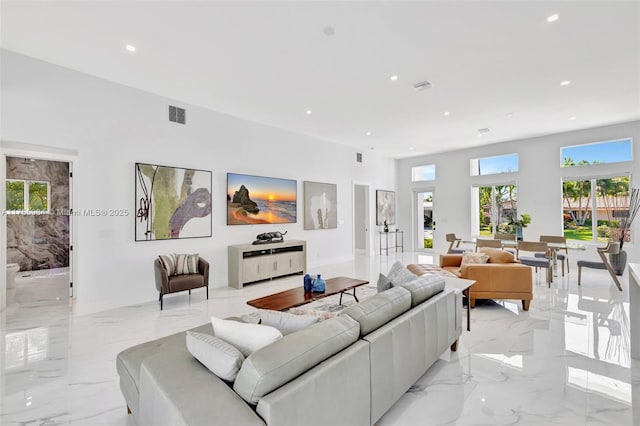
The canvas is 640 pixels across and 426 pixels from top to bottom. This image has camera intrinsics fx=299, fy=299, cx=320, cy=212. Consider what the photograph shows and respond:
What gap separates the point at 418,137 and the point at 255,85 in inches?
181

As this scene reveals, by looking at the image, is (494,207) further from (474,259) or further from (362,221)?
(474,259)

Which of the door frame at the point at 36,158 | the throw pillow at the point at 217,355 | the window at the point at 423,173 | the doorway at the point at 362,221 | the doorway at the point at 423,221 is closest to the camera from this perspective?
the throw pillow at the point at 217,355

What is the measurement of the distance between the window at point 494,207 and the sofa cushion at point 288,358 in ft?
26.8

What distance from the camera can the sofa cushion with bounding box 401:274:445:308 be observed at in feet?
7.50

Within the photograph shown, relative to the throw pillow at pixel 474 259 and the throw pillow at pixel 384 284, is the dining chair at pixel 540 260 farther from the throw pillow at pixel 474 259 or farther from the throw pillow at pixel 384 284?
→ the throw pillow at pixel 384 284

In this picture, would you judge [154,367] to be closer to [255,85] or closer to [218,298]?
[218,298]

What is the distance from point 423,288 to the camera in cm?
238

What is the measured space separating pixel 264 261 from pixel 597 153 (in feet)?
25.7

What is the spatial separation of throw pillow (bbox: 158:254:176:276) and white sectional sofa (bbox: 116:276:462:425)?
2.59m

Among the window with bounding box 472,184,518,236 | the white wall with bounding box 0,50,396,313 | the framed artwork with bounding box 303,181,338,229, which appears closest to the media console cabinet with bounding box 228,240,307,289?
the white wall with bounding box 0,50,396,313

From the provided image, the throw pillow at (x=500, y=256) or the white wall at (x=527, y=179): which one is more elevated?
the white wall at (x=527, y=179)

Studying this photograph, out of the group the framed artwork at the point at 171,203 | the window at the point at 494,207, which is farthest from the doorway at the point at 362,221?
the framed artwork at the point at 171,203

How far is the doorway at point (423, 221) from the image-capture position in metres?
10.1

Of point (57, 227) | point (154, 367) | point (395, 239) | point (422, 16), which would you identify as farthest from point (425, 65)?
point (57, 227)
